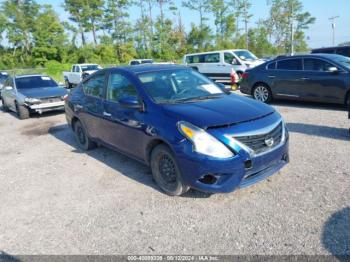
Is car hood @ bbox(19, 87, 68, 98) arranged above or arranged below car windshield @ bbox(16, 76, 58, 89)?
below

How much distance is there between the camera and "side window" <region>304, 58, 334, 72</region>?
8.46m

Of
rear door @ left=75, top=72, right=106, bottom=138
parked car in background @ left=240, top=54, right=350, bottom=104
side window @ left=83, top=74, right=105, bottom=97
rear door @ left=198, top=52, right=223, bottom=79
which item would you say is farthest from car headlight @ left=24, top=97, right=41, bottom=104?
rear door @ left=198, top=52, right=223, bottom=79

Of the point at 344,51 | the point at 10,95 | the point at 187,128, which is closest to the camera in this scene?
the point at 187,128

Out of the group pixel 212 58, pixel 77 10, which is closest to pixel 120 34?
pixel 77 10

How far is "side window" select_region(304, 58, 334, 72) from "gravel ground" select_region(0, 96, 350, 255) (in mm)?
3360

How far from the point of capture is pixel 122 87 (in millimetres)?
4859

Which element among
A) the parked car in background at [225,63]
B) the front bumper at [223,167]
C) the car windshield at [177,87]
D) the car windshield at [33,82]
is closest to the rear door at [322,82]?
the car windshield at [177,87]

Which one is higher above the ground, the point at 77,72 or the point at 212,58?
the point at 212,58

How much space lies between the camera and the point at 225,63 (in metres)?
16.5

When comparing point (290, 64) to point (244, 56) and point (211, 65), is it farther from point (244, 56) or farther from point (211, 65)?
point (211, 65)

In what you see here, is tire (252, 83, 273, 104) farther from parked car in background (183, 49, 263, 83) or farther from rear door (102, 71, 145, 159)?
rear door (102, 71, 145, 159)

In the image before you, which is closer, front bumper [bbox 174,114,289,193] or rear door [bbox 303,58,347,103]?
front bumper [bbox 174,114,289,193]

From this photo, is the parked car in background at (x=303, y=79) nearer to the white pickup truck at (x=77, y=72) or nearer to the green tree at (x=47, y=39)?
the white pickup truck at (x=77, y=72)

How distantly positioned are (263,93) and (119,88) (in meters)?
6.28
